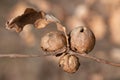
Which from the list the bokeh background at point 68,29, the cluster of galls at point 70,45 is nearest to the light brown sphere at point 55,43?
the cluster of galls at point 70,45

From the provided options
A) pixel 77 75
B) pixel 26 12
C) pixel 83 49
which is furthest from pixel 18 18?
pixel 77 75

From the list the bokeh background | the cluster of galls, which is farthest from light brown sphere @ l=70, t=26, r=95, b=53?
the bokeh background

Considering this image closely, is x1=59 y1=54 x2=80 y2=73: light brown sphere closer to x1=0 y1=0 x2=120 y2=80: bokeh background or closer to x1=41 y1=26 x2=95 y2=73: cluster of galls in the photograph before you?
x1=41 y1=26 x2=95 y2=73: cluster of galls

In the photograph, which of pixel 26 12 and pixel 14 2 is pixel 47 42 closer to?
pixel 26 12

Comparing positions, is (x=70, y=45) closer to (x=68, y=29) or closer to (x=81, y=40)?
(x=81, y=40)

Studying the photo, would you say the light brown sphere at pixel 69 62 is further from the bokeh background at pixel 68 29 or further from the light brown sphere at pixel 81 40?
the bokeh background at pixel 68 29
